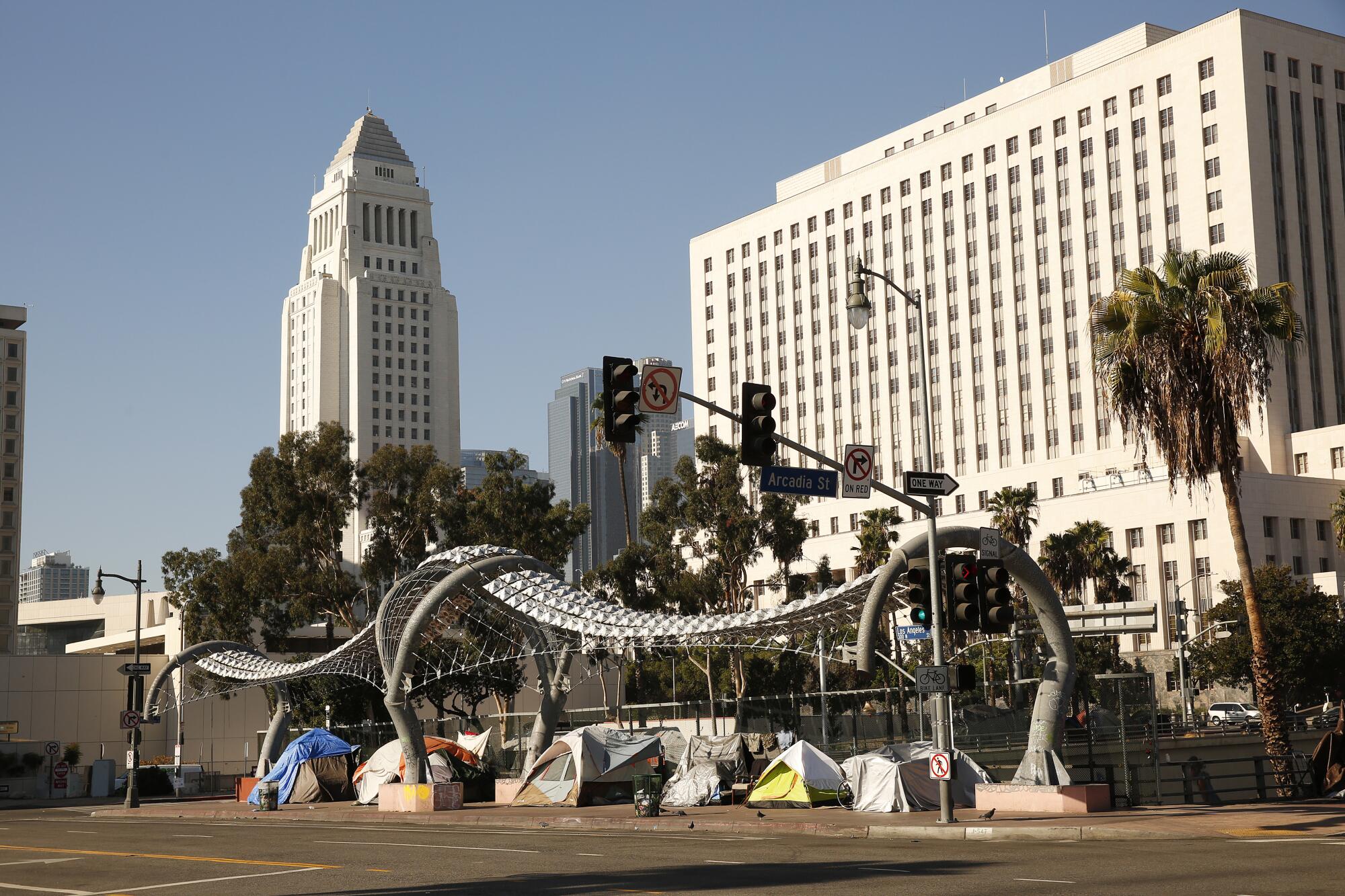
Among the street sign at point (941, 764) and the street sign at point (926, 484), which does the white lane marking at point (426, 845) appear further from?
the street sign at point (926, 484)

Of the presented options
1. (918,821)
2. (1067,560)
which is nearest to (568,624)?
(918,821)

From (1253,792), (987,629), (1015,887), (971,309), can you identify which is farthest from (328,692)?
(971,309)

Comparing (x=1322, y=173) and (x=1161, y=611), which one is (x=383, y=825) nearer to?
(x=1161, y=611)

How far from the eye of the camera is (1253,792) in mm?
35219

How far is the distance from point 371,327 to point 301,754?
147 metres

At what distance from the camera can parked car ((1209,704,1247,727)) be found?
74.6 m

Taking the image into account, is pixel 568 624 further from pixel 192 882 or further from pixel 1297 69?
pixel 1297 69

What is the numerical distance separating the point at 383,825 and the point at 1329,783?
71.4ft

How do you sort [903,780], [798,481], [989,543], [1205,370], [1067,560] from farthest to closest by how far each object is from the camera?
[1067,560]
[1205,370]
[903,780]
[989,543]
[798,481]

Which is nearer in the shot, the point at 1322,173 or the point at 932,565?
the point at 932,565

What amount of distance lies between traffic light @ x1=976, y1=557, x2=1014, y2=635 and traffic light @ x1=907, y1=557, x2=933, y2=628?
1.08 m

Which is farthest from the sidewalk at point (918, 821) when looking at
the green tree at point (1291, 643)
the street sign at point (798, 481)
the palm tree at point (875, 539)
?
the green tree at point (1291, 643)

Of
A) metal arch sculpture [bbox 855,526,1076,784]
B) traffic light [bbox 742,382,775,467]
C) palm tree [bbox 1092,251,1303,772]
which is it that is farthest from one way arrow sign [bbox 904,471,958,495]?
palm tree [bbox 1092,251,1303,772]

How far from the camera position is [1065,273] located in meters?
118
